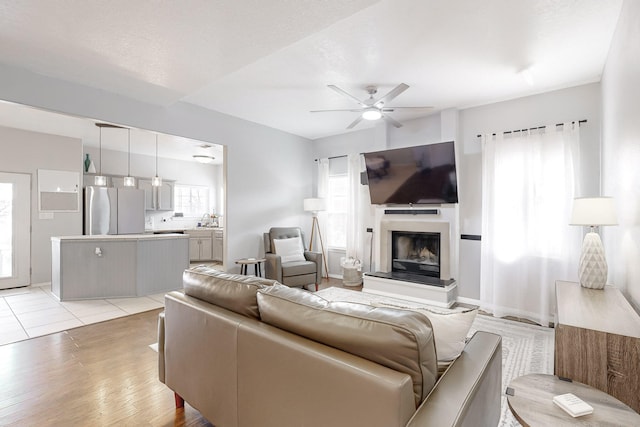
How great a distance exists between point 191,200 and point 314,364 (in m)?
7.89

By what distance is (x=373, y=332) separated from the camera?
3.53 ft

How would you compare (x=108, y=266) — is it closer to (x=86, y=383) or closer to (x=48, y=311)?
(x=48, y=311)

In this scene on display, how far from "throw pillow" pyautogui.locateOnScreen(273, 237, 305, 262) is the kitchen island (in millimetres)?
1815

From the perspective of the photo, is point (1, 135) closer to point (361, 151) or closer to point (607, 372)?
point (361, 151)

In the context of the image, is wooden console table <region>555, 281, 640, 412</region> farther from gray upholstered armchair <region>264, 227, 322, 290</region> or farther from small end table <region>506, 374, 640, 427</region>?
gray upholstered armchair <region>264, 227, 322, 290</region>

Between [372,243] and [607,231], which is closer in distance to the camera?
[607,231]

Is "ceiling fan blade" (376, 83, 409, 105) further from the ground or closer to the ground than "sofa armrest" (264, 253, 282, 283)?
further from the ground

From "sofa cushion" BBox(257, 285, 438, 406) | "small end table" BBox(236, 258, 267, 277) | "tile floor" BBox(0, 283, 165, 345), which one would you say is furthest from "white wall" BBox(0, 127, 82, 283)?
"sofa cushion" BBox(257, 285, 438, 406)

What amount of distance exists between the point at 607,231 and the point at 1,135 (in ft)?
27.1

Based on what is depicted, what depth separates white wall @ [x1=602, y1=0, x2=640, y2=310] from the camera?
1.86 meters

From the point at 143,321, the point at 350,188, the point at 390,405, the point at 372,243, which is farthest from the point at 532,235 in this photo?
the point at 143,321

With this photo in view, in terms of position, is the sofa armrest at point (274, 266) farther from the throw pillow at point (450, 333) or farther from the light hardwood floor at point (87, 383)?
the throw pillow at point (450, 333)

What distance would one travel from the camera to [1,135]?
16.2 ft

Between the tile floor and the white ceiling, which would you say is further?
the tile floor
